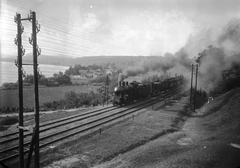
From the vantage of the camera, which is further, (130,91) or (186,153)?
(130,91)

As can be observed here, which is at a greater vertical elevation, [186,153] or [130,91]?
[130,91]

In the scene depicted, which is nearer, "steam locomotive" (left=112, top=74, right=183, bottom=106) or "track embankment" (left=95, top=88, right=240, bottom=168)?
"track embankment" (left=95, top=88, right=240, bottom=168)

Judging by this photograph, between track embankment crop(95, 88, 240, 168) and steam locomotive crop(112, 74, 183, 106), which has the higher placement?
steam locomotive crop(112, 74, 183, 106)

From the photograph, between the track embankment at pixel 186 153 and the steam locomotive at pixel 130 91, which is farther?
the steam locomotive at pixel 130 91

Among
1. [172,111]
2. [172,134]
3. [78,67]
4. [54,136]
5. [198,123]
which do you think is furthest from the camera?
[78,67]

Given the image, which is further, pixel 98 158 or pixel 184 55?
pixel 184 55

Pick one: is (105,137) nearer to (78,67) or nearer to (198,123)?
(198,123)

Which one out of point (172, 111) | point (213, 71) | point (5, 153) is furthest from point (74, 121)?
point (213, 71)

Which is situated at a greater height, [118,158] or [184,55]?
[184,55]

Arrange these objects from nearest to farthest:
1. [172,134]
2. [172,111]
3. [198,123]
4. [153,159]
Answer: [153,159] → [172,134] → [198,123] → [172,111]

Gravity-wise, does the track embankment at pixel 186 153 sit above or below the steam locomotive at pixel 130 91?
below

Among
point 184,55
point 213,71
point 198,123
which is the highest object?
point 184,55
